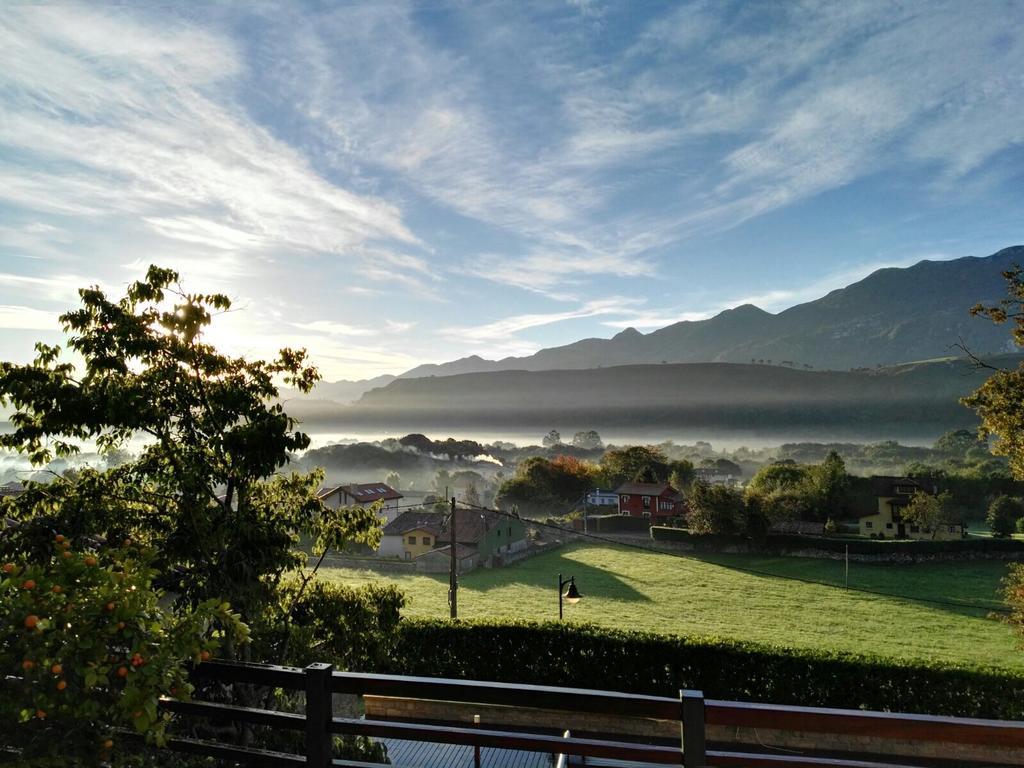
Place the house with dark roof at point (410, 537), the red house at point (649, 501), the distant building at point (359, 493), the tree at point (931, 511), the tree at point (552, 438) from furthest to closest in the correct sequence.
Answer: the tree at point (552, 438) < the red house at point (649, 501) < the house with dark roof at point (410, 537) < the tree at point (931, 511) < the distant building at point (359, 493)

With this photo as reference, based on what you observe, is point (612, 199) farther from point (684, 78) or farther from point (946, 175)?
point (946, 175)

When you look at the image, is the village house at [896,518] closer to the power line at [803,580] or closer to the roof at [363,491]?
the power line at [803,580]

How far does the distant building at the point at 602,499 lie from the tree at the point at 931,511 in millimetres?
23705

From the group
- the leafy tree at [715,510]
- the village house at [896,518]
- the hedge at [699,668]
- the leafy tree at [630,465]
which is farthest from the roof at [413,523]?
the village house at [896,518]

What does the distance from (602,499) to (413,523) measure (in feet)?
75.4

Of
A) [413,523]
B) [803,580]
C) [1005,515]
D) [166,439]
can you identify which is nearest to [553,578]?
[413,523]

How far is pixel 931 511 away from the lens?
121ft

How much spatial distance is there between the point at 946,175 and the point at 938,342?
19529cm

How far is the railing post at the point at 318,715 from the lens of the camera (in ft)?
7.27

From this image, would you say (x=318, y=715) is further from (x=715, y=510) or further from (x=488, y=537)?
(x=715, y=510)

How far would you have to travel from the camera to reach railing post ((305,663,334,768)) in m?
2.21

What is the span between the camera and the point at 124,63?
6.32 m

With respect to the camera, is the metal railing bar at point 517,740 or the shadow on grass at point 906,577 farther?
the shadow on grass at point 906,577

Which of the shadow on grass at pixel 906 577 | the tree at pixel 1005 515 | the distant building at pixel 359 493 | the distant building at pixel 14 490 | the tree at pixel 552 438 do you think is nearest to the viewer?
the distant building at pixel 14 490
